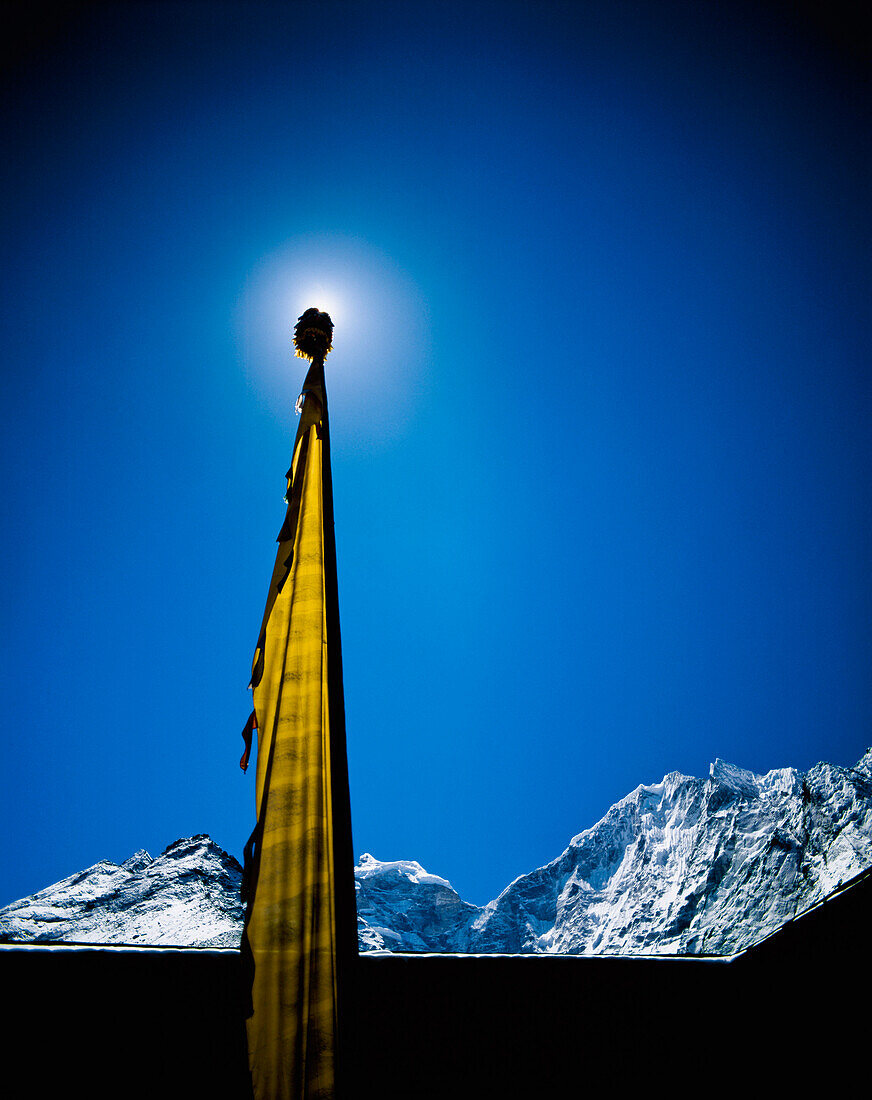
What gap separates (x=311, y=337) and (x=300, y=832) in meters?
2.19

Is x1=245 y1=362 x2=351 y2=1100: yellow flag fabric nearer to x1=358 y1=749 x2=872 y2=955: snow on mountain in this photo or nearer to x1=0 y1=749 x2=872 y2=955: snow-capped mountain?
x1=0 y1=749 x2=872 y2=955: snow-capped mountain

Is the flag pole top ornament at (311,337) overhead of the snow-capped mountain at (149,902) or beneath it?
overhead

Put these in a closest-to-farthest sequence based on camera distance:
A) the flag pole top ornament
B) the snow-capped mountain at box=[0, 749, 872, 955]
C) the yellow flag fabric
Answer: the yellow flag fabric
the flag pole top ornament
the snow-capped mountain at box=[0, 749, 872, 955]

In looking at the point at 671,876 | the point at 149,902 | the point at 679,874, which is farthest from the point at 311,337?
the point at 671,876

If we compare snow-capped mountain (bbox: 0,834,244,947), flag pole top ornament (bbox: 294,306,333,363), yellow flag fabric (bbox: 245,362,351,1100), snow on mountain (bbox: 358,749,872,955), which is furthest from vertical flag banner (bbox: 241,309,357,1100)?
snow on mountain (bbox: 358,749,872,955)

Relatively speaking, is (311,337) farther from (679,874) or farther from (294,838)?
(679,874)

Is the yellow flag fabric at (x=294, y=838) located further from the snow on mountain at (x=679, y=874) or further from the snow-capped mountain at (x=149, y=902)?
the snow on mountain at (x=679, y=874)

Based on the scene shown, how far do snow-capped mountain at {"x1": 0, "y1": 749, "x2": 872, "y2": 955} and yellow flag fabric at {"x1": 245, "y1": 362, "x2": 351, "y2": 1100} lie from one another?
126 ft

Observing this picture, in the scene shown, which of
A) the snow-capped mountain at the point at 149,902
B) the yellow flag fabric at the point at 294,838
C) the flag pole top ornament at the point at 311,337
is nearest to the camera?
the yellow flag fabric at the point at 294,838

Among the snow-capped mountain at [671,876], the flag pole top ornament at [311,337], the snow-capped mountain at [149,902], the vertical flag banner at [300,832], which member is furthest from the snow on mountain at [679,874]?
the flag pole top ornament at [311,337]

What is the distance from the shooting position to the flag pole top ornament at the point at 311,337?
2.59 meters

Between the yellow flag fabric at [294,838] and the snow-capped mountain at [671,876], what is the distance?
3849 centimetres

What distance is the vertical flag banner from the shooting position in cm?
129

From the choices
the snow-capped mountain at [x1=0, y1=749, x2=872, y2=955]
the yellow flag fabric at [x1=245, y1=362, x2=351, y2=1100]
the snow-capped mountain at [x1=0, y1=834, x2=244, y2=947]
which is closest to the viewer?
the yellow flag fabric at [x1=245, y1=362, x2=351, y2=1100]
